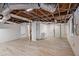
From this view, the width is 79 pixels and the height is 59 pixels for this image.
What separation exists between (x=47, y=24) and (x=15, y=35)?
67.3 inches

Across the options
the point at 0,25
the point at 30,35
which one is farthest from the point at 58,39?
the point at 0,25

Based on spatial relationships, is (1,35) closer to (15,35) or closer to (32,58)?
(15,35)

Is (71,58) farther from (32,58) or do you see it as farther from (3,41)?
(3,41)

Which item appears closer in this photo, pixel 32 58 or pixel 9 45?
pixel 32 58

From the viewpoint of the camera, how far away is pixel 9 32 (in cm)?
598

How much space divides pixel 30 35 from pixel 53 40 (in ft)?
6.51

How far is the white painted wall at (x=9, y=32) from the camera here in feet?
18.9

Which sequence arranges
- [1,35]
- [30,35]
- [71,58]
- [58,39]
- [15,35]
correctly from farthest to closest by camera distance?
[30,35] < [58,39] < [15,35] < [1,35] < [71,58]

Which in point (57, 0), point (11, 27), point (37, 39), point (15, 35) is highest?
point (57, 0)

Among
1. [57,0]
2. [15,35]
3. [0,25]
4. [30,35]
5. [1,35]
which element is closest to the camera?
[57,0]

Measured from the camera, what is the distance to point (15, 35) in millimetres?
6145

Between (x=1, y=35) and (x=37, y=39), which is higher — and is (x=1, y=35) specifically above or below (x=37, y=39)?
above

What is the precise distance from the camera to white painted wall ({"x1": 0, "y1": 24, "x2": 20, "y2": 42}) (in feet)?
18.9

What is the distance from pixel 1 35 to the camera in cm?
575
